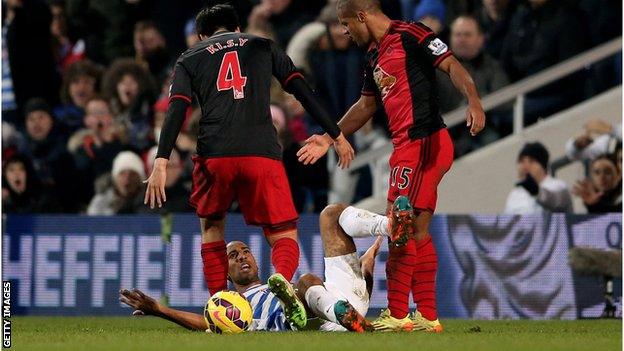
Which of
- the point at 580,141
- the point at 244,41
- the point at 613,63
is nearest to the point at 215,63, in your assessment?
the point at 244,41

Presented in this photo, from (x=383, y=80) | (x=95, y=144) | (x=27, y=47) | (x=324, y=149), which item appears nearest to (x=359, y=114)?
(x=383, y=80)

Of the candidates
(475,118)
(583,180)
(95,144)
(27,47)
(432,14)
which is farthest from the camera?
(27,47)

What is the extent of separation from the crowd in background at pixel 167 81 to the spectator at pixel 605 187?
0.02m

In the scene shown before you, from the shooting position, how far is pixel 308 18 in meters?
16.7

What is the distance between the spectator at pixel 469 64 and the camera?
14.9m

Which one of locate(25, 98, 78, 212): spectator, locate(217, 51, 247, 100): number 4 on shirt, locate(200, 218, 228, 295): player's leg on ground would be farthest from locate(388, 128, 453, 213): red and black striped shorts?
locate(25, 98, 78, 212): spectator

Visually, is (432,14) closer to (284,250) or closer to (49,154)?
(49,154)

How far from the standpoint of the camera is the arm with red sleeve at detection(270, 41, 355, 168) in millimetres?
9430

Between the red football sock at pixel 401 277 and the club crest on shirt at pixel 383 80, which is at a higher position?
the club crest on shirt at pixel 383 80

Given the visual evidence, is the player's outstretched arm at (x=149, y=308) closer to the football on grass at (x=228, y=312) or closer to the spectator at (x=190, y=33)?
the football on grass at (x=228, y=312)

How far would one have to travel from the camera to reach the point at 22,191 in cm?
1543

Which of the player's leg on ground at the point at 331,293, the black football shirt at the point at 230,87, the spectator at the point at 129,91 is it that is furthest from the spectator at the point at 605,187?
the spectator at the point at 129,91

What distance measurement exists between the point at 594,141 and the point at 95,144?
536cm

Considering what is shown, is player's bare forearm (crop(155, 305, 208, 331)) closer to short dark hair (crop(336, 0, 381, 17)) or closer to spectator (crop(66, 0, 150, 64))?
short dark hair (crop(336, 0, 381, 17))
